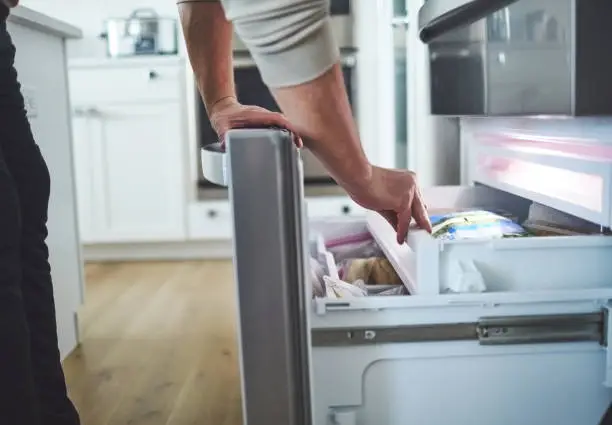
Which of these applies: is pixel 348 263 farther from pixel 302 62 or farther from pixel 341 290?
pixel 302 62

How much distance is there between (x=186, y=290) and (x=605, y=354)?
183cm

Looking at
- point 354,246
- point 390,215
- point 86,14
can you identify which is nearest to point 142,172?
point 86,14

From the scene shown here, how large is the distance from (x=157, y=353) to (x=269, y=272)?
136 centimetres

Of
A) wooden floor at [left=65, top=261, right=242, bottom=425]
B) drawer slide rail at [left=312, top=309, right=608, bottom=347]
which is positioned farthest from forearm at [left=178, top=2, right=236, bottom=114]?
wooden floor at [left=65, top=261, right=242, bottom=425]

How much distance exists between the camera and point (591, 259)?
83cm

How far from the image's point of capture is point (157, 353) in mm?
1810

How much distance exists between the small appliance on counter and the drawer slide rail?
2427 millimetres

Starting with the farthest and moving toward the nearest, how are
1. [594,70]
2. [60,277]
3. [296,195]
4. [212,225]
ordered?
[212,225] < [60,277] < [594,70] < [296,195]

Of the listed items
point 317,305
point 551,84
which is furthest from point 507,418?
point 551,84

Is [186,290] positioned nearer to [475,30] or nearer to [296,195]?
[475,30]

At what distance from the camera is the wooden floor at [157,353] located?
57.7 inches

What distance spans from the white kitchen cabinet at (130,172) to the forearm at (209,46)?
2088 mm

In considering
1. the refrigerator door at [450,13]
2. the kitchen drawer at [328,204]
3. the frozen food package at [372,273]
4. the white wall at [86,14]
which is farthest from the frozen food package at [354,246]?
the white wall at [86,14]

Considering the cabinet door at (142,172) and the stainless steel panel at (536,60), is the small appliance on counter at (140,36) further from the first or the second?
the stainless steel panel at (536,60)
